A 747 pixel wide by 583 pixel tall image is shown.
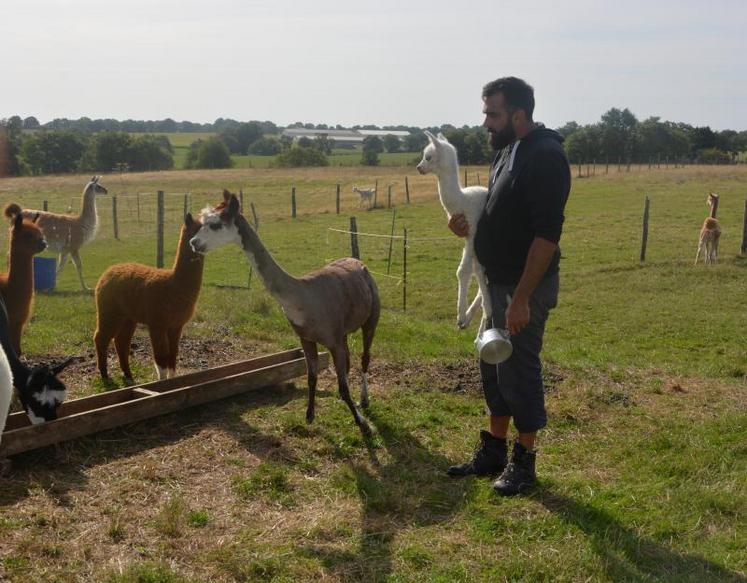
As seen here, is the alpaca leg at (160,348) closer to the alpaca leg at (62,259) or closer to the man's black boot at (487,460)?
the man's black boot at (487,460)

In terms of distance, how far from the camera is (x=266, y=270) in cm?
581

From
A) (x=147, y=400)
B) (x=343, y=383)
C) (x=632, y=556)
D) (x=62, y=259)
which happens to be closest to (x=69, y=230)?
(x=62, y=259)

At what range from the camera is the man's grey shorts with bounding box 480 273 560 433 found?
4.60 meters

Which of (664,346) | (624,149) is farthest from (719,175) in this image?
(664,346)

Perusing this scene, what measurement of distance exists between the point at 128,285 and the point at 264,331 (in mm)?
2929

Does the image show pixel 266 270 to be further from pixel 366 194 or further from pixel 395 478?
pixel 366 194

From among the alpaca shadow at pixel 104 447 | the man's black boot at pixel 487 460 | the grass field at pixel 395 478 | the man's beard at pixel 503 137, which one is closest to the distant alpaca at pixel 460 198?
the grass field at pixel 395 478

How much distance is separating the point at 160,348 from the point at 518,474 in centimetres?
372

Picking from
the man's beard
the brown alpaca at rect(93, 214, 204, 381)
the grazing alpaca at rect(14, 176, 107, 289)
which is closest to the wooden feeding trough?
the brown alpaca at rect(93, 214, 204, 381)

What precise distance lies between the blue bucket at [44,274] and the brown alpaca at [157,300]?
692 cm

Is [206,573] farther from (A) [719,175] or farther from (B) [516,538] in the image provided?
(A) [719,175]

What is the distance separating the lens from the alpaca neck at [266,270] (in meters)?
5.79

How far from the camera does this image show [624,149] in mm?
71062

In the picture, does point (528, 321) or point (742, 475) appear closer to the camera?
point (528, 321)
